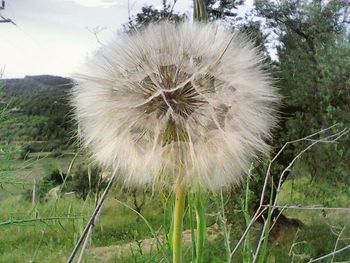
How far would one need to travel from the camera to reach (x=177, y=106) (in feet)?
1.02

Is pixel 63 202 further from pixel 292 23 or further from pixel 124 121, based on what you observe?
pixel 124 121

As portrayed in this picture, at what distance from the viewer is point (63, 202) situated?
2.36 m

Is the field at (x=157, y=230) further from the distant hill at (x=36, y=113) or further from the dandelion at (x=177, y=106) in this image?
the dandelion at (x=177, y=106)

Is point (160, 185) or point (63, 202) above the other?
point (160, 185)

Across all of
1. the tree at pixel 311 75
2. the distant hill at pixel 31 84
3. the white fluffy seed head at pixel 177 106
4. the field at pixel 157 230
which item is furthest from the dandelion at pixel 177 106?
the tree at pixel 311 75

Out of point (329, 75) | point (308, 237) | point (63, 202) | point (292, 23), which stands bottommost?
point (308, 237)

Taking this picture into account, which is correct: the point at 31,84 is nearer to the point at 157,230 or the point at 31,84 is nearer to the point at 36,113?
the point at 36,113

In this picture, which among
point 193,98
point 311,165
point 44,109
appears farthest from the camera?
point 311,165

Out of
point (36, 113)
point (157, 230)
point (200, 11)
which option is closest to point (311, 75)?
point (157, 230)

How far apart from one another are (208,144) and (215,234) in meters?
2.28

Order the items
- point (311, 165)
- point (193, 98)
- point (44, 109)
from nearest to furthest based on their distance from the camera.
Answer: point (193, 98) → point (44, 109) → point (311, 165)

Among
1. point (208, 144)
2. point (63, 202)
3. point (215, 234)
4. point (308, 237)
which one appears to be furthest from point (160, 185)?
point (308, 237)

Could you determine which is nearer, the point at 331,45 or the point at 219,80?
the point at 219,80

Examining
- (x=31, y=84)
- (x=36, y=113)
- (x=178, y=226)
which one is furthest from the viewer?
(x=36, y=113)
